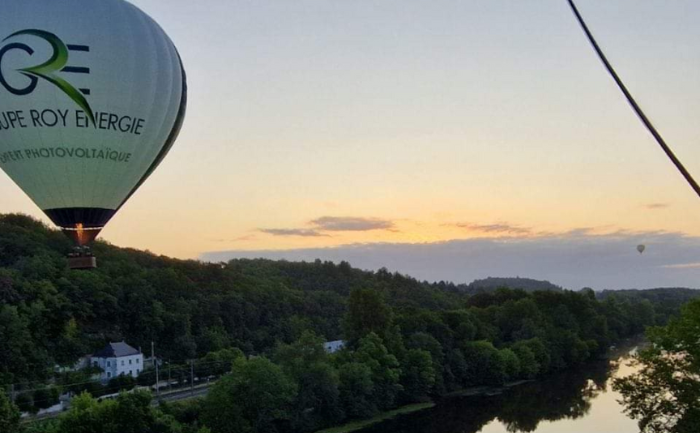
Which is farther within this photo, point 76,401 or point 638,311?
point 638,311

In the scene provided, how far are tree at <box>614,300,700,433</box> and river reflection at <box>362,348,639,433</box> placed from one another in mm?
10881

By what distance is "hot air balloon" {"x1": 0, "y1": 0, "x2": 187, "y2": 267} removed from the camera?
612 inches

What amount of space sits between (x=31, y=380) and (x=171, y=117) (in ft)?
90.3

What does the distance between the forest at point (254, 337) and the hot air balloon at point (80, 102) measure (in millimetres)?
10981

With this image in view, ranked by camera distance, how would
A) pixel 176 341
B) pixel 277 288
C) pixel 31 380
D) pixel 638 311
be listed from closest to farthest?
pixel 31 380, pixel 176 341, pixel 277 288, pixel 638 311

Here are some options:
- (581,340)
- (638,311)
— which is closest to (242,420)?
(581,340)

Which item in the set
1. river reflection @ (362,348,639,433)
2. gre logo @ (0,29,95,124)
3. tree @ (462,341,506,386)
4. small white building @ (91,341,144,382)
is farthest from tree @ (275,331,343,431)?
gre logo @ (0,29,95,124)

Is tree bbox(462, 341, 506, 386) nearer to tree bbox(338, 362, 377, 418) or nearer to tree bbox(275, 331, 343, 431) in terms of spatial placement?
tree bbox(338, 362, 377, 418)

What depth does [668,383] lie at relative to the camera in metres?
18.9

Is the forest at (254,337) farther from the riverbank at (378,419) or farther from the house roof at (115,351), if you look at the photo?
the house roof at (115,351)

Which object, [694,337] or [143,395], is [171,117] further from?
[694,337]

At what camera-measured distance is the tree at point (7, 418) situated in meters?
24.5

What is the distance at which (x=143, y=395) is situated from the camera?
999 inches

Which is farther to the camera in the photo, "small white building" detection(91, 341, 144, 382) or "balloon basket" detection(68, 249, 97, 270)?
"small white building" detection(91, 341, 144, 382)
